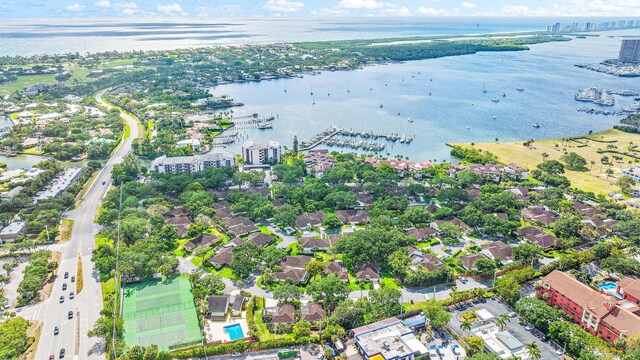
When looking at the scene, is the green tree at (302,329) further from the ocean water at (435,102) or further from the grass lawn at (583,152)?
the grass lawn at (583,152)

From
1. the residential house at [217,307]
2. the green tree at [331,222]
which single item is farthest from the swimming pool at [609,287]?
the residential house at [217,307]

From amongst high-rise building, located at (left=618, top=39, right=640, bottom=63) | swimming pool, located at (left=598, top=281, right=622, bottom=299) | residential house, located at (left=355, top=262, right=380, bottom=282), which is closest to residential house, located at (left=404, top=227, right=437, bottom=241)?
Result: residential house, located at (left=355, top=262, right=380, bottom=282)

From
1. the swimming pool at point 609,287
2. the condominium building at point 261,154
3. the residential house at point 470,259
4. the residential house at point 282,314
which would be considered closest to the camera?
the residential house at point 282,314

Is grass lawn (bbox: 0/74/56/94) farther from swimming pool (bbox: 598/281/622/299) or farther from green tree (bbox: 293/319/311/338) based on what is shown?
swimming pool (bbox: 598/281/622/299)

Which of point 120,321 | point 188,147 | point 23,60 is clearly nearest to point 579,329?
point 120,321

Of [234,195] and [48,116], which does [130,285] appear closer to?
[234,195]
